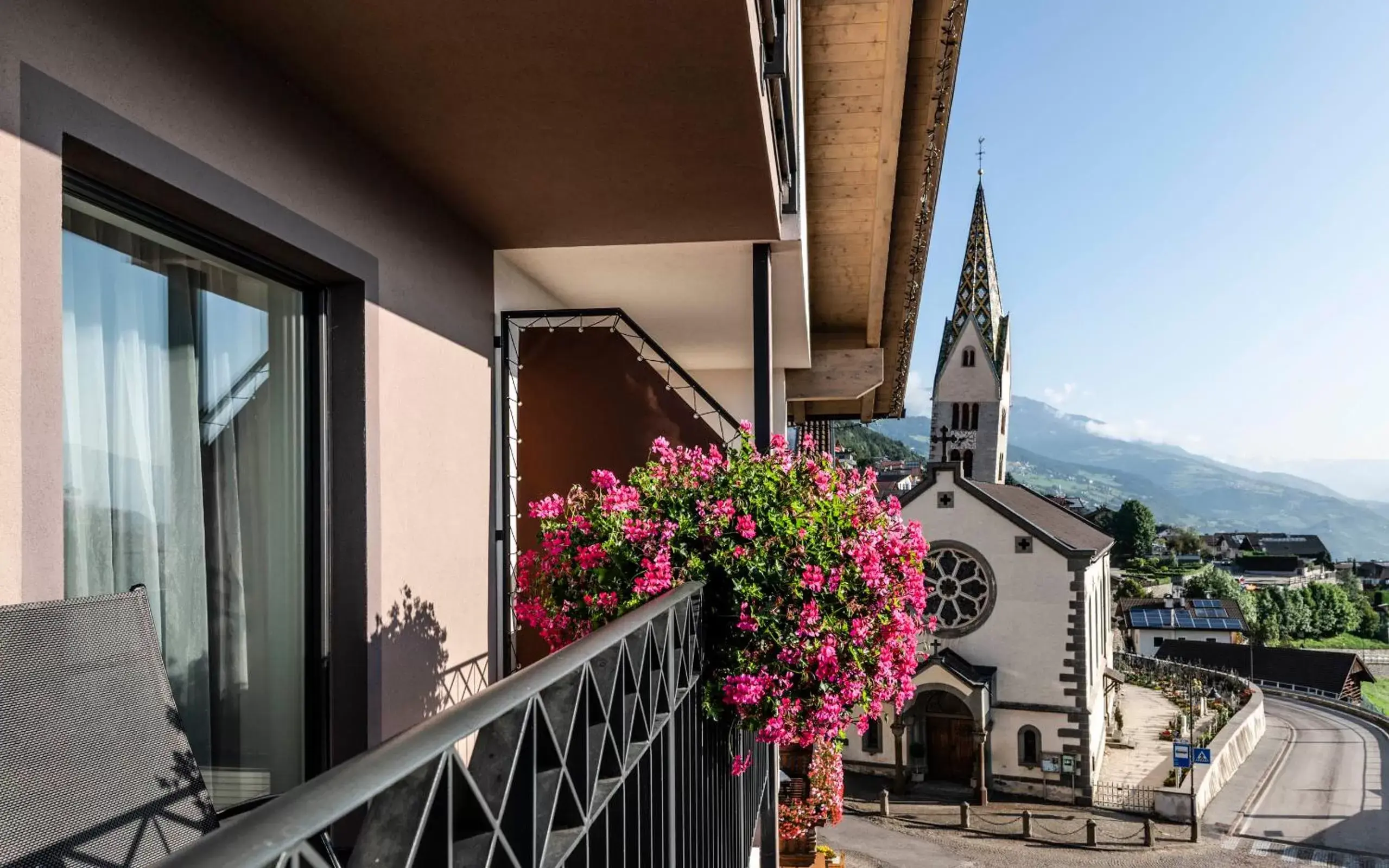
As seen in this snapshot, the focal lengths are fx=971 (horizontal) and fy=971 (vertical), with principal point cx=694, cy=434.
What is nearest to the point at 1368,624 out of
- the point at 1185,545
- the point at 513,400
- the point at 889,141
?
the point at 1185,545

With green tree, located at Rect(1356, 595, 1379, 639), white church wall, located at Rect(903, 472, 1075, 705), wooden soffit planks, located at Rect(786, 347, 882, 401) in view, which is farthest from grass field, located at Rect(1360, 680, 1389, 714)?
wooden soffit planks, located at Rect(786, 347, 882, 401)

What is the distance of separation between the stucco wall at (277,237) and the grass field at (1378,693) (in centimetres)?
6505

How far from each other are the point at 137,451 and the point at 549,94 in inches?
61.6

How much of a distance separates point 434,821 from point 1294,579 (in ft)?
351

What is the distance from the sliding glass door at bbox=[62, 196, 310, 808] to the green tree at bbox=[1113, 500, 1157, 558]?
9837 centimetres

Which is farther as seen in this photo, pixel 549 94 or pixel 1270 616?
pixel 1270 616

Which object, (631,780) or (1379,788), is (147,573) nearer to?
(631,780)

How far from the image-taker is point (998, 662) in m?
27.6

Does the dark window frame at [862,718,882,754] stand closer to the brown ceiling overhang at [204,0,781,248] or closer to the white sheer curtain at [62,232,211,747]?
the brown ceiling overhang at [204,0,781,248]

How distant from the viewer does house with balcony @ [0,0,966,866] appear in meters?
1.77

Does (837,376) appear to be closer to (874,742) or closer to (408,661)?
(408,661)

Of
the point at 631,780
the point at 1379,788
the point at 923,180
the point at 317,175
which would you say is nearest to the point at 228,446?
the point at 317,175

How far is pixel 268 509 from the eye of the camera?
3168 mm

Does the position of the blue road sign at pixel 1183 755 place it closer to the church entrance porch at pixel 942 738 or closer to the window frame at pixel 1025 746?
the window frame at pixel 1025 746
